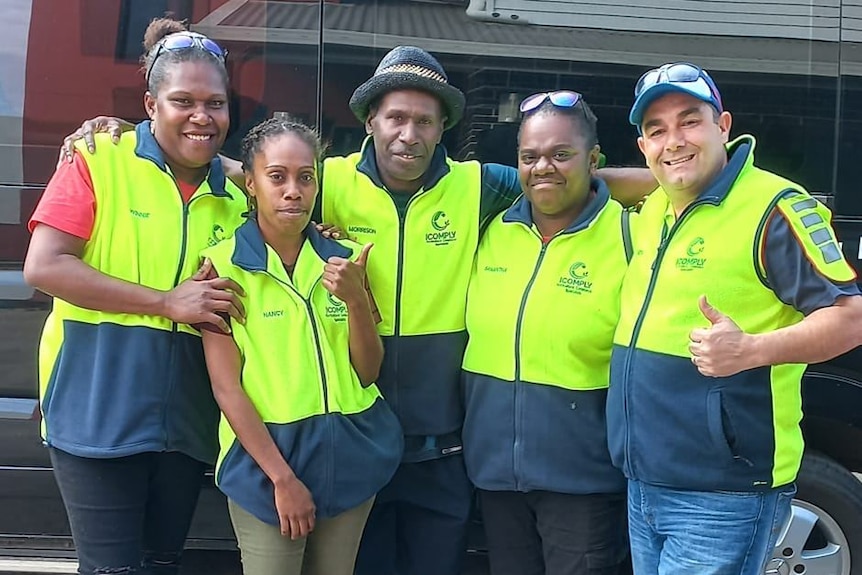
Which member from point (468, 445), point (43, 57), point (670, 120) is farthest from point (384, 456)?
point (43, 57)

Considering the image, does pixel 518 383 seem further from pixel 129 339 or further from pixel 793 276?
pixel 129 339

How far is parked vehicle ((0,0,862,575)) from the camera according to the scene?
260cm

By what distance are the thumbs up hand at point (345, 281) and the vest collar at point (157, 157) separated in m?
0.39

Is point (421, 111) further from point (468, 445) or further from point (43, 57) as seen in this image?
point (43, 57)

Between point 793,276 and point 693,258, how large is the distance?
0.68 ft

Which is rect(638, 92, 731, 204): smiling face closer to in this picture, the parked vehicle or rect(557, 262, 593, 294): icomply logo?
rect(557, 262, 593, 294): icomply logo

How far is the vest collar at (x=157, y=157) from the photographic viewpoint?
6.77 ft

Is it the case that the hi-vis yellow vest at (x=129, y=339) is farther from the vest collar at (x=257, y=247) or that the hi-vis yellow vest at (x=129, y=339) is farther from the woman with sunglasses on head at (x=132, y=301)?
the vest collar at (x=257, y=247)

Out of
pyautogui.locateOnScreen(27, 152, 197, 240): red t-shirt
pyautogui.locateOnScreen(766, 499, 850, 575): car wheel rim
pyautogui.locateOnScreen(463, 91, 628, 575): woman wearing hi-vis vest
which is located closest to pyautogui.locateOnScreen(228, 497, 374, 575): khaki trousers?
pyautogui.locateOnScreen(463, 91, 628, 575): woman wearing hi-vis vest

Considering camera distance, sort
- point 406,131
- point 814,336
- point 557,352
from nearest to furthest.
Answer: point 814,336, point 557,352, point 406,131

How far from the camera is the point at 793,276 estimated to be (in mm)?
1689

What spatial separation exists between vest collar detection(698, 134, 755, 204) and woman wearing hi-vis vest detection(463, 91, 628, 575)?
1.05 feet

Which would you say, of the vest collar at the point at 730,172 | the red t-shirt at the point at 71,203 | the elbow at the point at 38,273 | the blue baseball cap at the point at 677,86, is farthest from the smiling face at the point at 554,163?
the elbow at the point at 38,273

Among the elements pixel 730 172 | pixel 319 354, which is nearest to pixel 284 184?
pixel 319 354
